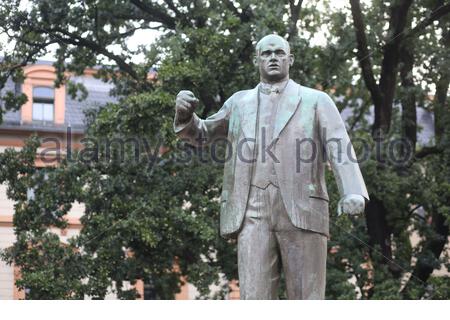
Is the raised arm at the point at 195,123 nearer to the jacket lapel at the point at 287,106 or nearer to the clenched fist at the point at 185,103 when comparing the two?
the clenched fist at the point at 185,103

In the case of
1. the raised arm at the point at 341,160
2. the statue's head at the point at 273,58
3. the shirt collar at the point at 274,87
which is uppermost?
the statue's head at the point at 273,58

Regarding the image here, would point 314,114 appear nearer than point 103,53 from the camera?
Yes

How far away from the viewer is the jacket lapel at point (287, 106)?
26.4 feet

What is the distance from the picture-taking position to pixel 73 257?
1842 cm

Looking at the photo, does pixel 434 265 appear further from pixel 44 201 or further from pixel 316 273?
pixel 316 273

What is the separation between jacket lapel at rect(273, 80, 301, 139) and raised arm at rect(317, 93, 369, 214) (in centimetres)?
18

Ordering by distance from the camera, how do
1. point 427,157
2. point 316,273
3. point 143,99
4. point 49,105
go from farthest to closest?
point 49,105, point 427,157, point 143,99, point 316,273

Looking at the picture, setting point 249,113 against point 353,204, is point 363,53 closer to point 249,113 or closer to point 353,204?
point 249,113

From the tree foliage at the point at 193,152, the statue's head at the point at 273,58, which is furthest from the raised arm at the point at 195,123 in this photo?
the tree foliage at the point at 193,152

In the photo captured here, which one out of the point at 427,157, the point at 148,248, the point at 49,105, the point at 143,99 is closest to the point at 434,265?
the point at 427,157

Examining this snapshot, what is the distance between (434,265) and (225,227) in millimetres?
13536

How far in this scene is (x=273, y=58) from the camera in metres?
8.19

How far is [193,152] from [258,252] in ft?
37.1

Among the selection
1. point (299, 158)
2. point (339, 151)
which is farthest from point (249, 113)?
point (339, 151)
